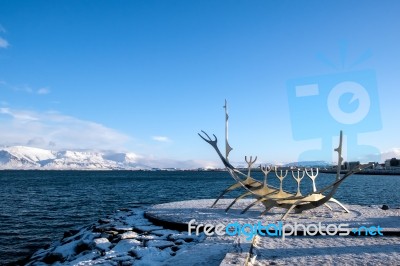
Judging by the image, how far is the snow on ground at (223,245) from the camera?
28.6 feet

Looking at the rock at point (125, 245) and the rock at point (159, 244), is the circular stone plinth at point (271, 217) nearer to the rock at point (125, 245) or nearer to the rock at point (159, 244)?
the rock at point (159, 244)

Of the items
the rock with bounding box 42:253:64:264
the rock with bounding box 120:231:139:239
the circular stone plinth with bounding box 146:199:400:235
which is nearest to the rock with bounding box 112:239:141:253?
the rock with bounding box 120:231:139:239

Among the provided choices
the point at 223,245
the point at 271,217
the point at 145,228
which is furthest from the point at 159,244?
the point at 271,217

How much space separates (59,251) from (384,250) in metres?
11.2

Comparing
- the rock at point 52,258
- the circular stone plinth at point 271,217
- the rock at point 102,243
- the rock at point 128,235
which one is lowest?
the rock at point 52,258

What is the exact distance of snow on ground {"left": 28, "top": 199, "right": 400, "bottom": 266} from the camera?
8727 mm

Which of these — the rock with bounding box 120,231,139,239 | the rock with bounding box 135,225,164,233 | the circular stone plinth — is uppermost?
the circular stone plinth

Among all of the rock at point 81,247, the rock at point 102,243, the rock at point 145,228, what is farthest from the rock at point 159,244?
the rock at point 81,247

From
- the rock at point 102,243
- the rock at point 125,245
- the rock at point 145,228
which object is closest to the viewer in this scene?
the rock at point 125,245

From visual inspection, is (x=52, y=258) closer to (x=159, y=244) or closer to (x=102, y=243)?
(x=102, y=243)

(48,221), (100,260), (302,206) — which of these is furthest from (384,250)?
(48,221)

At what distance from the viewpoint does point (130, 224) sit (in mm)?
15953

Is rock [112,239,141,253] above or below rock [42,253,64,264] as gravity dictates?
above

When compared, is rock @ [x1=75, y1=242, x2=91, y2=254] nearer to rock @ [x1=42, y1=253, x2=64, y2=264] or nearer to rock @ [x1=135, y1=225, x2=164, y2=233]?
rock @ [x1=42, y1=253, x2=64, y2=264]
